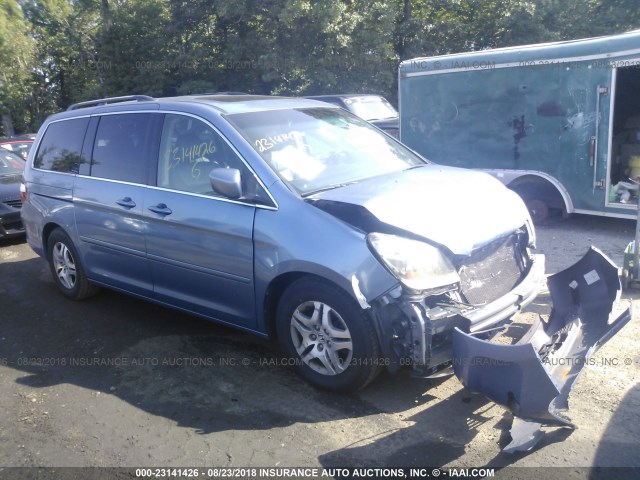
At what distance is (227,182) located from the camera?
407 cm

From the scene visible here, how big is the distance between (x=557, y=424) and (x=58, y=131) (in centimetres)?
535

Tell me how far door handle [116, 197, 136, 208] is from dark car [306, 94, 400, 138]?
8016 millimetres

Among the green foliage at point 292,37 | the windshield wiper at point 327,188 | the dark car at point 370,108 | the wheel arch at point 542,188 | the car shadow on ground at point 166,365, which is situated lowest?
the car shadow on ground at point 166,365

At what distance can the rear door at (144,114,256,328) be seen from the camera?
4.22 m

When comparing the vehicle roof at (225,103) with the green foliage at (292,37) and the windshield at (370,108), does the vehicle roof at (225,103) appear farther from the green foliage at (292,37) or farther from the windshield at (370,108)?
the green foliage at (292,37)

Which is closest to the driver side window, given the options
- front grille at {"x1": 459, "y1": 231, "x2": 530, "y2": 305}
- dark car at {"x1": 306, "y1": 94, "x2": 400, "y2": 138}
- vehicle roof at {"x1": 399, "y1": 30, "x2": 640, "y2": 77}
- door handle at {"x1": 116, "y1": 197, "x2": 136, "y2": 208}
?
door handle at {"x1": 116, "y1": 197, "x2": 136, "y2": 208}

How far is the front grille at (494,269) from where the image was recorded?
3.77 metres

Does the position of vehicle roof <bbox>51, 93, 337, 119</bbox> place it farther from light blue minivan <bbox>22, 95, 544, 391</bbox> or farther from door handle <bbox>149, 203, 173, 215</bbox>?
door handle <bbox>149, 203, 173, 215</bbox>

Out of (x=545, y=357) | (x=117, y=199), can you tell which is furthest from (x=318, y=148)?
(x=545, y=357)

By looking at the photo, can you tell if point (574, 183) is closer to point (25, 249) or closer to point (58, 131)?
point (58, 131)

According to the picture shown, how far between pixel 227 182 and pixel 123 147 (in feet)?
5.47

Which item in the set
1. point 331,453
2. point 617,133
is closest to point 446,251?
point 331,453

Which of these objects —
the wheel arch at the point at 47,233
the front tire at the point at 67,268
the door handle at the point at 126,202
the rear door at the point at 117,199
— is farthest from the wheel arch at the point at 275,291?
the wheel arch at the point at 47,233

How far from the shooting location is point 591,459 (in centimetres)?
319
